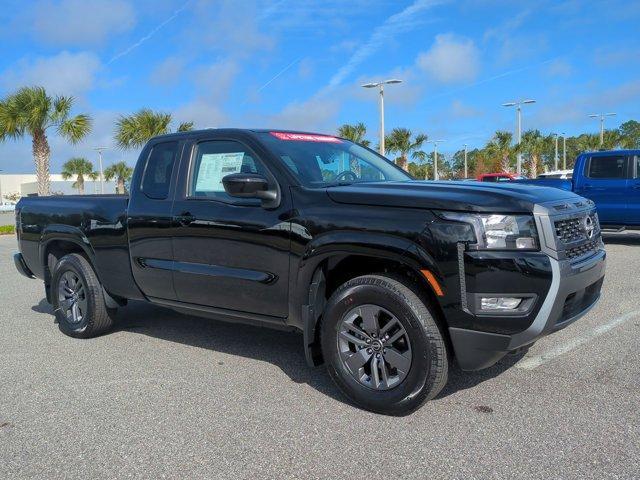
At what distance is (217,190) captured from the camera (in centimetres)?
466

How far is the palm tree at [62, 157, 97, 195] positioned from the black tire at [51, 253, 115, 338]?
74719mm

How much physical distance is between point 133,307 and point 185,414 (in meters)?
3.74

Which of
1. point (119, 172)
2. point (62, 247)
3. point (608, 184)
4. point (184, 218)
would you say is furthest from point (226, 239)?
point (119, 172)

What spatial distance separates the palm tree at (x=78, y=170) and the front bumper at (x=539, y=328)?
78321 mm

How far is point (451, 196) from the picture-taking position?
3561mm

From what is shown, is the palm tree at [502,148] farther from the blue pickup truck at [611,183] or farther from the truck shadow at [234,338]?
the truck shadow at [234,338]

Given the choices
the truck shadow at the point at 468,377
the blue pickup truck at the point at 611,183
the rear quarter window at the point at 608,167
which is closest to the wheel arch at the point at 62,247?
the truck shadow at the point at 468,377

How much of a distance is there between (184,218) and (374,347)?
1860mm

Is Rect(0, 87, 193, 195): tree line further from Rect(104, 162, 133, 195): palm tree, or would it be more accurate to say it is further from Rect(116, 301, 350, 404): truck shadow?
Rect(104, 162, 133, 195): palm tree

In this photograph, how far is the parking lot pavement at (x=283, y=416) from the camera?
3.15 meters

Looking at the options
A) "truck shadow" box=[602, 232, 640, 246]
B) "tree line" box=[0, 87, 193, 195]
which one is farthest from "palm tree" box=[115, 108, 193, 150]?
"truck shadow" box=[602, 232, 640, 246]

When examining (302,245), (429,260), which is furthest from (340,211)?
(429,260)

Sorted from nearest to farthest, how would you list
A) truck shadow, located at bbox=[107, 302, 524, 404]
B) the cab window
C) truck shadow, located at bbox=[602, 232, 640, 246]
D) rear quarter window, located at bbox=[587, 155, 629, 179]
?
1. truck shadow, located at bbox=[107, 302, 524, 404]
2. the cab window
3. rear quarter window, located at bbox=[587, 155, 629, 179]
4. truck shadow, located at bbox=[602, 232, 640, 246]

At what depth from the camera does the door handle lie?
466 centimetres
